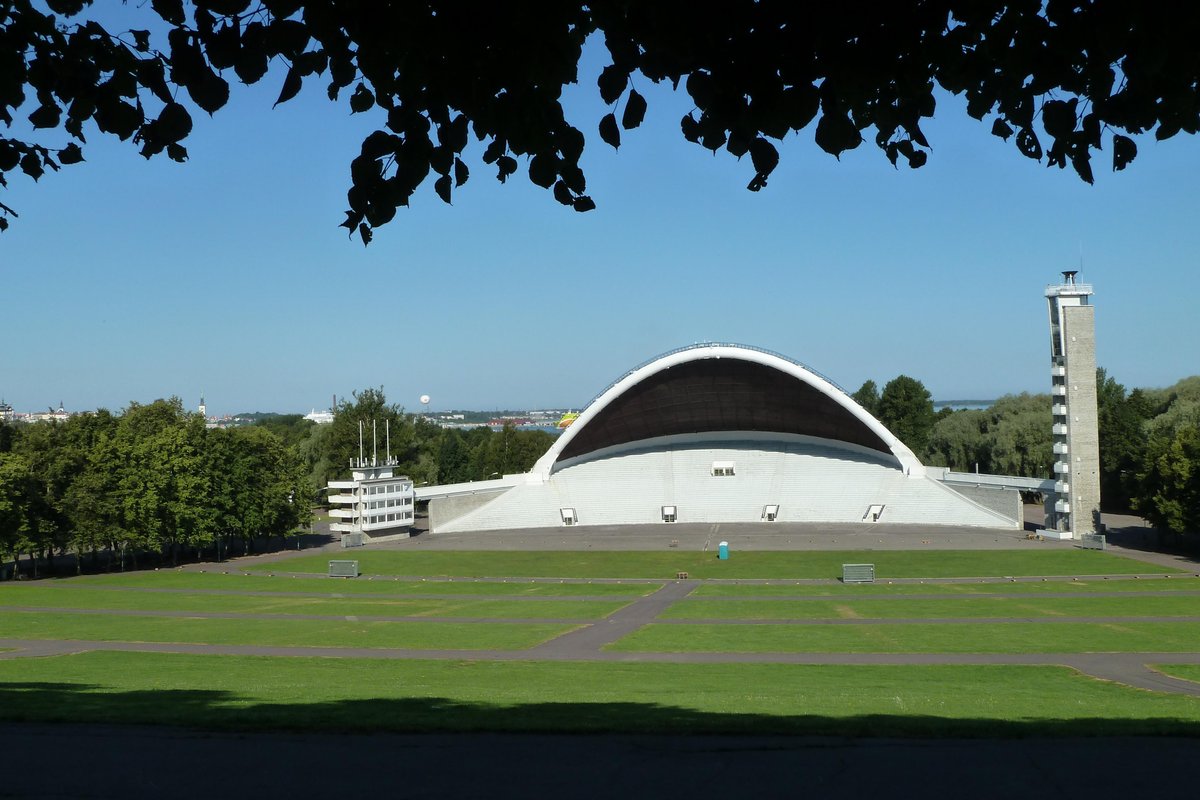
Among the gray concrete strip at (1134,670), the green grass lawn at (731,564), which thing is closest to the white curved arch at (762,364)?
the green grass lawn at (731,564)

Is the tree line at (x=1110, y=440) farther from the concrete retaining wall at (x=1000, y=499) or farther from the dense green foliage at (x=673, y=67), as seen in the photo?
the dense green foliage at (x=673, y=67)

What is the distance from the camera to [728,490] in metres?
74.5

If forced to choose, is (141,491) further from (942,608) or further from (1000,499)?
(1000,499)

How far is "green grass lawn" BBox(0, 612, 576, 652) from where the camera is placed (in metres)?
27.7

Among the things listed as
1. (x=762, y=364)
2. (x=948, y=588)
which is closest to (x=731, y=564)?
(x=948, y=588)

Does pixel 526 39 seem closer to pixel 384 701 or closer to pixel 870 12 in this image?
pixel 870 12

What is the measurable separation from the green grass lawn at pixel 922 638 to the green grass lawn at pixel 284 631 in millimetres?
3881

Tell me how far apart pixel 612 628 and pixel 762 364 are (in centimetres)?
4021

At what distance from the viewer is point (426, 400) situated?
319ft

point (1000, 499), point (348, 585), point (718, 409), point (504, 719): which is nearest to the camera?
point (504, 719)

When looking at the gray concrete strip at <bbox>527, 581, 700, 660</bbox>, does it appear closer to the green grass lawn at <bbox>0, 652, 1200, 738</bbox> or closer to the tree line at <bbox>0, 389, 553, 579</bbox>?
the green grass lawn at <bbox>0, 652, 1200, 738</bbox>

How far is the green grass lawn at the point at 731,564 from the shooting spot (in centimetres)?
4378

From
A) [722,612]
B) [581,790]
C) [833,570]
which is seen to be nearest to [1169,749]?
[581,790]

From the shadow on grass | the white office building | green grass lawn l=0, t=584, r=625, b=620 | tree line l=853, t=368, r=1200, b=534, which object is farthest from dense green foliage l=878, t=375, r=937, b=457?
the shadow on grass
